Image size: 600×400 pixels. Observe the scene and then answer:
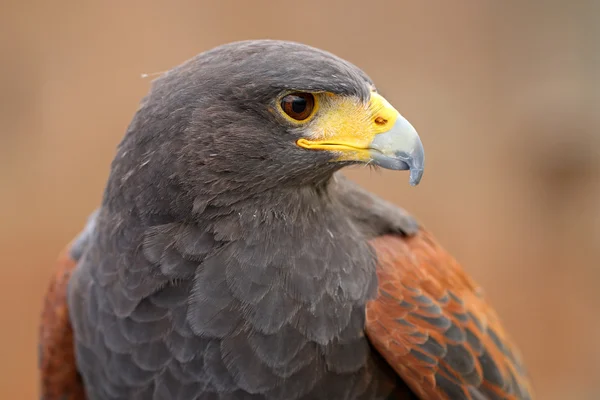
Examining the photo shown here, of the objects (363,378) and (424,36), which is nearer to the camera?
(363,378)

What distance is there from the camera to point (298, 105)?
6.02 feet

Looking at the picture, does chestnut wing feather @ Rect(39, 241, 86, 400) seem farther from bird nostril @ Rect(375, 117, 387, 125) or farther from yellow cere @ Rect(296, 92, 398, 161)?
bird nostril @ Rect(375, 117, 387, 125)

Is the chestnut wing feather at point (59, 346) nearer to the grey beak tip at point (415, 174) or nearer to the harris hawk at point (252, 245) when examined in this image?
the harris hawk at point (252, 245)

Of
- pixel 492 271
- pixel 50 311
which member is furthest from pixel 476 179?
pixel 50 311

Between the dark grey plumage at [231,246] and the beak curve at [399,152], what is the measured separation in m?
0.14

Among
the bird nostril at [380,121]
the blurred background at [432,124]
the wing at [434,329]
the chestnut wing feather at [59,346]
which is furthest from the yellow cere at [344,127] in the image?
the blurred background at [432,124]

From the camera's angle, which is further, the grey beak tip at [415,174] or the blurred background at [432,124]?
the blurred background at [432,124]

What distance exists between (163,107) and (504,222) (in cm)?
385

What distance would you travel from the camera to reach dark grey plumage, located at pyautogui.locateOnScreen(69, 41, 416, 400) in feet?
6.06

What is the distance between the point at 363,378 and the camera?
6.59 ft

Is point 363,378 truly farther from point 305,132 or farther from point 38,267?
point 38,267

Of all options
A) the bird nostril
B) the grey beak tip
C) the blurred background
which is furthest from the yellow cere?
the blurred background

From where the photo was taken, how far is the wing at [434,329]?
6.59 ft

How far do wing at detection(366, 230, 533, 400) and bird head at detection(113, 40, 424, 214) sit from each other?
0.43m
